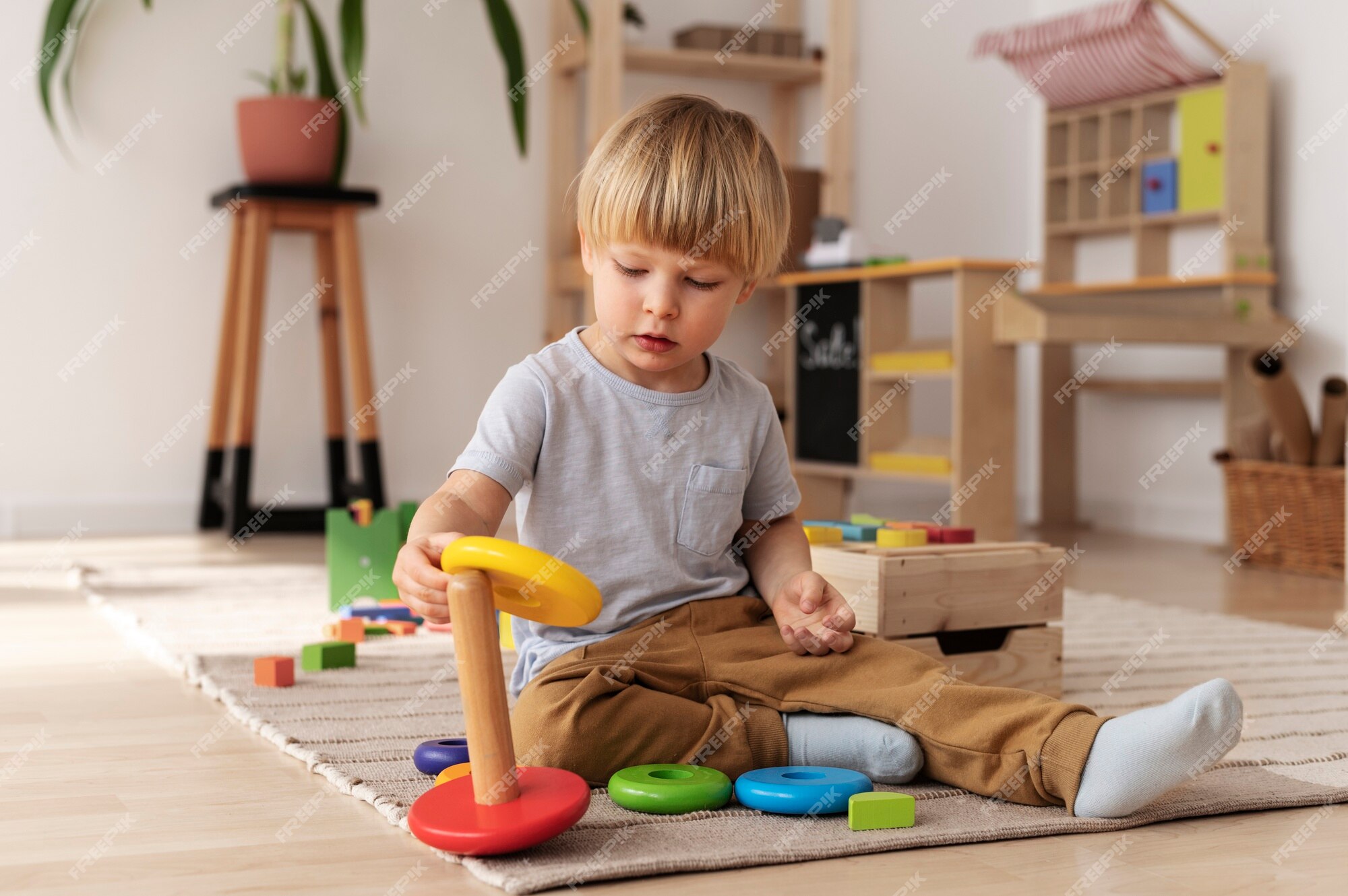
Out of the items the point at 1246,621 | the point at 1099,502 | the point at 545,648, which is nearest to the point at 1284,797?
the point at 545,648

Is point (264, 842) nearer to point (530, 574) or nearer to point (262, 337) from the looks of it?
point (530, 574)

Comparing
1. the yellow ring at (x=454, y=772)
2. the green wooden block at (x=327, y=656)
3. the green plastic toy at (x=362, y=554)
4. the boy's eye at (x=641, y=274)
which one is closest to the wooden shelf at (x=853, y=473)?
the green plastic toy at (x=362, y=554)

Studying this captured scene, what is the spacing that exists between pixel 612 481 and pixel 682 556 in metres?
0.08

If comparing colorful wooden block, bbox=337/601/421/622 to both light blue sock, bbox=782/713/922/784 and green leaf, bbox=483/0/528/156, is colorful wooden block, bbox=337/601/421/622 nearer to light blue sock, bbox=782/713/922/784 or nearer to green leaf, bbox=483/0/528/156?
light blue sock, bbox=782/713/922/784

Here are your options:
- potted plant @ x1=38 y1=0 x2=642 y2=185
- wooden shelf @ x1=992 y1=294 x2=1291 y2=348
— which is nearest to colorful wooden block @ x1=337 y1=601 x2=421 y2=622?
wooden shelf @ x1=992 y1=294 x2=1291 y2=348

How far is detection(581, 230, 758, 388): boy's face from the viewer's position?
992mm

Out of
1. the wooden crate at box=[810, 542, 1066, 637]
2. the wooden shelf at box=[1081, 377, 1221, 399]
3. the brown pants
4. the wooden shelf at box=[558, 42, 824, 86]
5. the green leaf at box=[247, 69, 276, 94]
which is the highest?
the wooden shelf at box=[558, 42, 824, 86]

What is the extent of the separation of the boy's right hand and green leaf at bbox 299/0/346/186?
2021mm

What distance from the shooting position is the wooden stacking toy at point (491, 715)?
81cm

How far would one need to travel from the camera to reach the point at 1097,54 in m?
2.80

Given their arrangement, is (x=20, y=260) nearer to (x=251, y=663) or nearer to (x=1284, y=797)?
(x=251, y=663)

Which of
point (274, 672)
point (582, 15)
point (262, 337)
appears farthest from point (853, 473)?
point (274, 672)

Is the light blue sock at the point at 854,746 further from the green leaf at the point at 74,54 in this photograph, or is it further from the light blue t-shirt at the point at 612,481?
the green leaf at the point at 74,54

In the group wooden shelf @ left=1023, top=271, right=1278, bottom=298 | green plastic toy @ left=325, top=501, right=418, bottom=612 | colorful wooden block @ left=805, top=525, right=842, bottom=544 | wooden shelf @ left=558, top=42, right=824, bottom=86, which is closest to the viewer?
colorful wooden block @ left=805, top=525, right=842, bottom=544
